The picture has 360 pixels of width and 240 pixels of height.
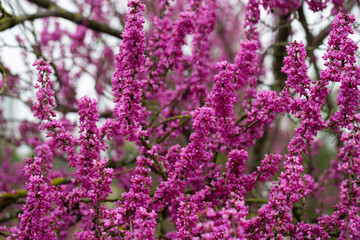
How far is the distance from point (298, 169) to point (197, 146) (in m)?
0.72

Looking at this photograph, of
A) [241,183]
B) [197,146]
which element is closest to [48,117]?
[197,146]

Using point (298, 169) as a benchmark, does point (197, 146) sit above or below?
above

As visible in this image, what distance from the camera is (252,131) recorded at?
3.19 meters

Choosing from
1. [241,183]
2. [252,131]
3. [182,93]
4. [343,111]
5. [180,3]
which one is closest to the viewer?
[343,111]

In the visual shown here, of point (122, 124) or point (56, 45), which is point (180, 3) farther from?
point (122, 124)

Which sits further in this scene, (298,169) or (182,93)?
(182,93)

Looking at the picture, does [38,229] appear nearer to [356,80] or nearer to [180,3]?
[356,80]

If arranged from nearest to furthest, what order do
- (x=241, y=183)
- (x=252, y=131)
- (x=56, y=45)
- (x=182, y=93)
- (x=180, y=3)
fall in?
(x=241, y=183) < (x=252, y=131) < (x=182, y=93) < (x=56, y=45) < (x=180, y=3)

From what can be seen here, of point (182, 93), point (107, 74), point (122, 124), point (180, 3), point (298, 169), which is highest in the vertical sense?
point (180, 3)

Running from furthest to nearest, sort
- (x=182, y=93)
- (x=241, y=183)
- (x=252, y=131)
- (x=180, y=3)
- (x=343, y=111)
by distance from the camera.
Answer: (x=180, y=3) → (x=182, y=93) → (x=252, y=131) → (x=241, y=183) → (x=343, y=111)

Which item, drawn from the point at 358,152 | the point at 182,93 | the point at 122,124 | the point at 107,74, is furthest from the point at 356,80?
the point at 107,74

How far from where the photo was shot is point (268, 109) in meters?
2.82

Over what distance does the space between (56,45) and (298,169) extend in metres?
6.05

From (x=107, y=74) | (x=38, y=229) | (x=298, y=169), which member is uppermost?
(x=107, y=74)
